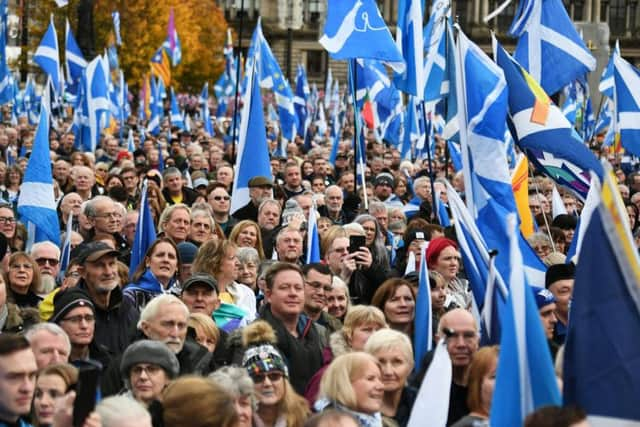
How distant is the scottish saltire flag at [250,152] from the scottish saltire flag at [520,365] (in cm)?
814

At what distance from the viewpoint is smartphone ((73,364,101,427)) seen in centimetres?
497

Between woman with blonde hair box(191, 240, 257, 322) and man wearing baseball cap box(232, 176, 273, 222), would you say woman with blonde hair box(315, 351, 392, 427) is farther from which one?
man wearing baseball cap box(232, 176, 273, 222)

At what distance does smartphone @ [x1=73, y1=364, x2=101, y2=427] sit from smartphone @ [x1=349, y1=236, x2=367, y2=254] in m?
5.47

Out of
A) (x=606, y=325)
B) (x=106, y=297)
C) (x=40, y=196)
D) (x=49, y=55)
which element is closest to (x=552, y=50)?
(x=40, y=196)

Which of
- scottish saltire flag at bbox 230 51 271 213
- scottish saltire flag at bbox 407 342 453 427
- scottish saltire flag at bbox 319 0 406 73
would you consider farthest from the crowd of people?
scottish saltire flag at bbox 319 0 406 73

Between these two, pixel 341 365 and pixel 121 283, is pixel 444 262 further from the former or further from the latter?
pixel 341 365

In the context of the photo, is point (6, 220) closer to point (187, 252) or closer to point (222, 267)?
point (187, 252)

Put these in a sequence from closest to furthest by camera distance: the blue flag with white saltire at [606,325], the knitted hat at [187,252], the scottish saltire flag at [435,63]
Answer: the blue flag with white saltire at [606,325] → the knitted hat at [187,252] → the scottish saltire flag at [435,63]

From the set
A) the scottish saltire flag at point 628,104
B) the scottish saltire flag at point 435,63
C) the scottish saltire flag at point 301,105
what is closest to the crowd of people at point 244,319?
the scottish saltire flag at point 628,104

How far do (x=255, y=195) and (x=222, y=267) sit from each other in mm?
4167

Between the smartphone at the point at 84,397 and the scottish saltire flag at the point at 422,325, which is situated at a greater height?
the smartphone at the point at 84,397

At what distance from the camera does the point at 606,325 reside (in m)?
5.24

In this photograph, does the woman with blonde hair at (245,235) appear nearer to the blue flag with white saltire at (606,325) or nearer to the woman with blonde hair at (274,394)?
the woman with blonde hair at (274,394)

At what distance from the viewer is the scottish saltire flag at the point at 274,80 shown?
75.4 ft
